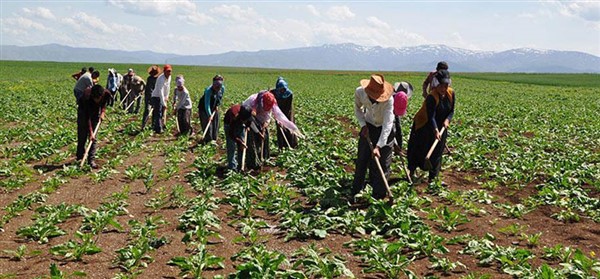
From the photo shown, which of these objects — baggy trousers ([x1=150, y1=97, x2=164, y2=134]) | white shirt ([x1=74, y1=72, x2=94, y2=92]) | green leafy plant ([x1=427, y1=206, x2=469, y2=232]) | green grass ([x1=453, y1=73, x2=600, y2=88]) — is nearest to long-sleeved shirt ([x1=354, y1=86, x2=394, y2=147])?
green leafy plant ([x1=427, y1=206, x2=469, y2=232])

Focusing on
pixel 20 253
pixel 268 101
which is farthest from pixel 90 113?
pixel 20 253

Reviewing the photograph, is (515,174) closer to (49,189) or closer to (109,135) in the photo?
(49,189)

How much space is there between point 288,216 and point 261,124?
347cm

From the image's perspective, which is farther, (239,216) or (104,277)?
(239,216)

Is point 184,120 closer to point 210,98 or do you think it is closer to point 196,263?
point 210,98

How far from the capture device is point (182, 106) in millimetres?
14180

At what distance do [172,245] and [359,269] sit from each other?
87.5 inches

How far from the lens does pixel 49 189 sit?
28.2 feet

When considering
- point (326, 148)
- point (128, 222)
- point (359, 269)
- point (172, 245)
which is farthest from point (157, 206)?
point (326, 148)

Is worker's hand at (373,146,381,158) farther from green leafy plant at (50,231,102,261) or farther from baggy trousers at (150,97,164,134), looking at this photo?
baggy trousers at (150,97,164,134)

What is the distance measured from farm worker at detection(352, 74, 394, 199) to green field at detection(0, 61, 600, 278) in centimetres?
39

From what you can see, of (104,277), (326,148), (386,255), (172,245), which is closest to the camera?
(104,277)

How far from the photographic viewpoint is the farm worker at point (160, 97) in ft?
47.0

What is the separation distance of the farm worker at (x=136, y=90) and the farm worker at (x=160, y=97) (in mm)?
4833
